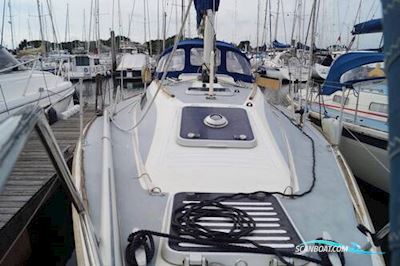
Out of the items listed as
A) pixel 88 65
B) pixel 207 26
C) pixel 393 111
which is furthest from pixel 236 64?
pixel 88 65

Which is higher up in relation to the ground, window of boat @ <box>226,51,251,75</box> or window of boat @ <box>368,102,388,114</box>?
window of boat @ <box>226,51,251,75</box>

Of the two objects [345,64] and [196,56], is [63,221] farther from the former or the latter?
[345,64]

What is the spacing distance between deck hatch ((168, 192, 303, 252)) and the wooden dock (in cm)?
121

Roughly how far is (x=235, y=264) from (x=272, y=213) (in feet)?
1.89

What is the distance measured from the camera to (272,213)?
2.58 m

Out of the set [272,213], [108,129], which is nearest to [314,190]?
[272,213]

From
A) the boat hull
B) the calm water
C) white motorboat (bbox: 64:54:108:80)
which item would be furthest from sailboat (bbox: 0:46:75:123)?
white motorboat (bbox: 64:54:108:80)

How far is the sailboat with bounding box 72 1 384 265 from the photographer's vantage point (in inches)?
86.1

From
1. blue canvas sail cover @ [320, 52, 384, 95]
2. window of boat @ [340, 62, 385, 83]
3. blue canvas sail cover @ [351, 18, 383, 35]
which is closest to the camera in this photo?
window of boat @ [340, 62, 385, 83]

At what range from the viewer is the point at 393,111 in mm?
663

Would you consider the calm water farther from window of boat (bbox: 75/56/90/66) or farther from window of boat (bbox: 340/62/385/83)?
window of boat (bbox: 75/56/90/66)

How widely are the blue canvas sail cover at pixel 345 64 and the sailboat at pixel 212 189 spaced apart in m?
2.45

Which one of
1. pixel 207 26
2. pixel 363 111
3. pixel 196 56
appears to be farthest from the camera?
pixel 363 111

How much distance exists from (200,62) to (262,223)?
11.9 ft
